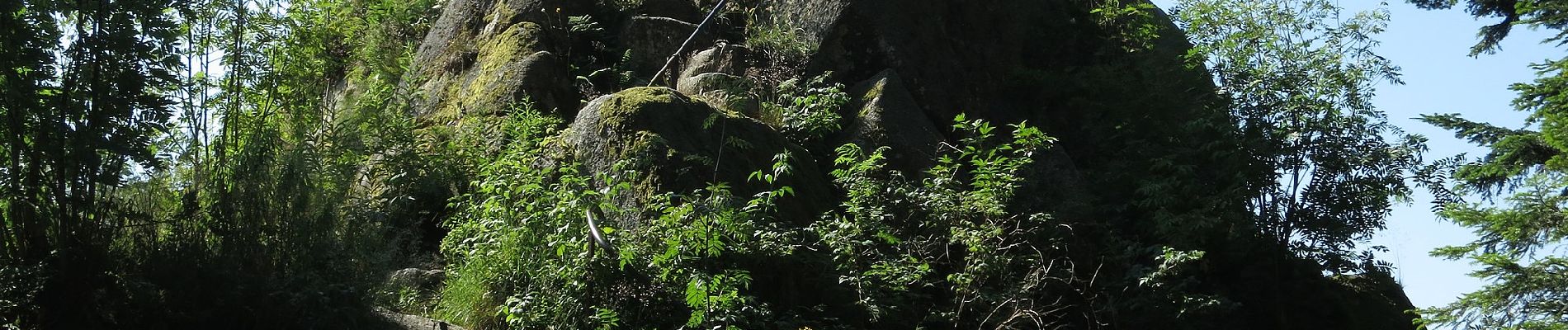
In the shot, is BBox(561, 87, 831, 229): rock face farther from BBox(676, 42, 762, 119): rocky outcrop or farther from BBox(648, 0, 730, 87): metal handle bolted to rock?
BBox(648, 0, 730, 87): metal handle bolted to rock

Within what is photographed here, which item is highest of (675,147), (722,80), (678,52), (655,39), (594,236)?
(655,39)

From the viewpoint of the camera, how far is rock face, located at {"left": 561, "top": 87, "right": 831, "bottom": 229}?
28.4ft

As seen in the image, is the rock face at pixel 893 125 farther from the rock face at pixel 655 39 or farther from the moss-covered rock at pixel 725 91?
the rock face at pixel 655 39

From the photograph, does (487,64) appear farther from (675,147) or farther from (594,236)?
(594,236)

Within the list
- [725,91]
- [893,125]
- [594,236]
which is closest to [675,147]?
[725,91]

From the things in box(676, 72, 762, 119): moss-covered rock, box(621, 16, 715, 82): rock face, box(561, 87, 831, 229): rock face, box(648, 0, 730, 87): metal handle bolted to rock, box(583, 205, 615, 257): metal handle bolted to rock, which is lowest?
box(583, 205, 615, 257): metal handle bolted to rock

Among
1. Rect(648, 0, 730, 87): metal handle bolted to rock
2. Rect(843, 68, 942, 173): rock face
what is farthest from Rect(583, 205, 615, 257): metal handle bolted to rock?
Rect(648, 0, 730, 87): metal handle bolted to rock

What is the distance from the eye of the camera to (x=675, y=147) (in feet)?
29.2

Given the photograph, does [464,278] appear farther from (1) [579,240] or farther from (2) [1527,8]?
(2) [1527,8]

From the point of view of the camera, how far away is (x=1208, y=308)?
9.47m

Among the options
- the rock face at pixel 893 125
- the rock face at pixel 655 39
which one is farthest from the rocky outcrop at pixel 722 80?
the rock face at pixel 893 125

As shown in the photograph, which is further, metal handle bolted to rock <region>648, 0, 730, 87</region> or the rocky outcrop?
metal handle bolted to rock <region>648, 0, 730, 87</region>

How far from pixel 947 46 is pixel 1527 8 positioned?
206 inches

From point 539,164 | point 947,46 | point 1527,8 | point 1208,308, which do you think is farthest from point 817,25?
point 1527,8
